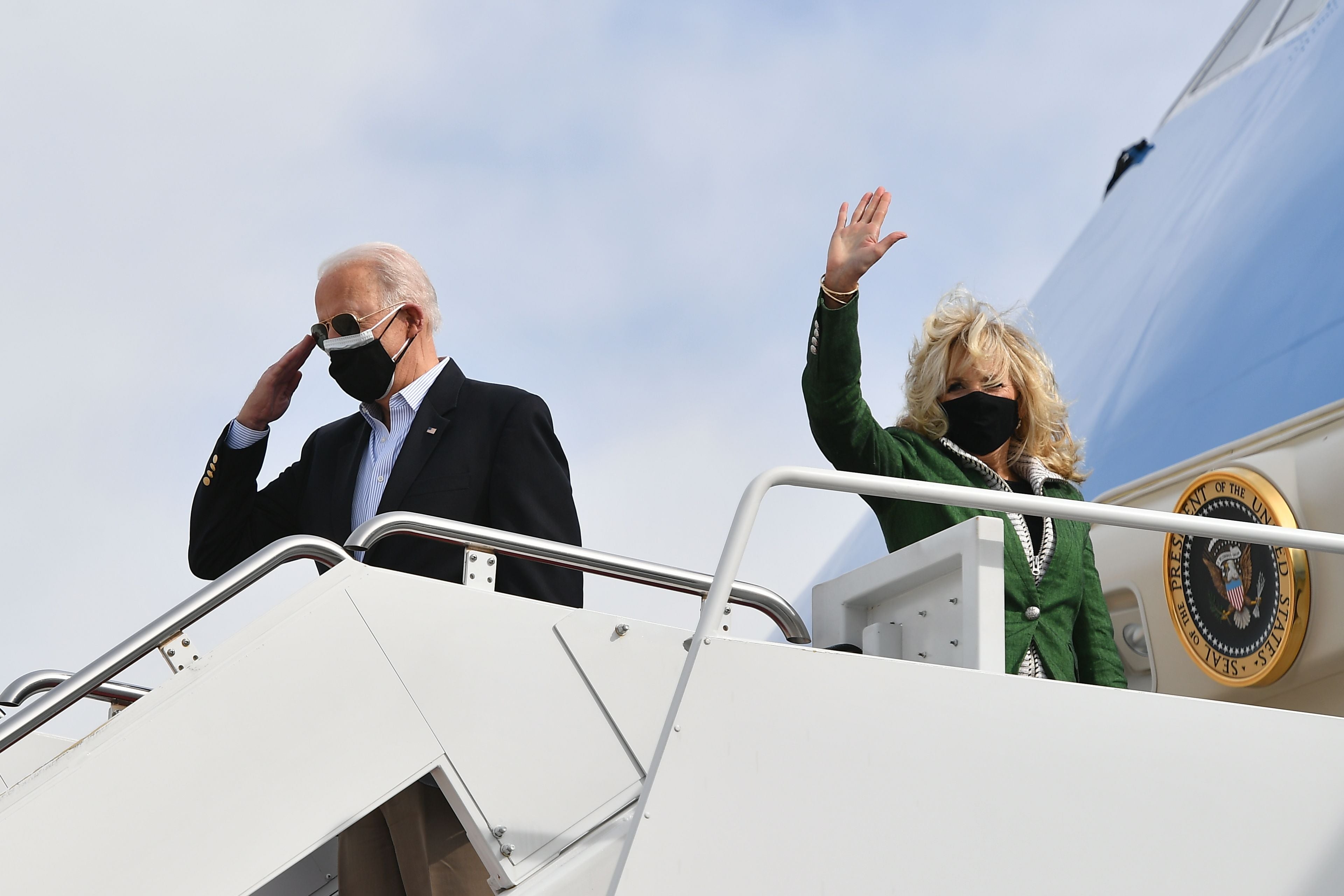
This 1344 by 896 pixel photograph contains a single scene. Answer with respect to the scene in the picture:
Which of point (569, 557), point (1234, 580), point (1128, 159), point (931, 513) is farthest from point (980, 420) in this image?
point (1128, 159)

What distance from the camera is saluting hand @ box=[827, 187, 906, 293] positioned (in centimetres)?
356

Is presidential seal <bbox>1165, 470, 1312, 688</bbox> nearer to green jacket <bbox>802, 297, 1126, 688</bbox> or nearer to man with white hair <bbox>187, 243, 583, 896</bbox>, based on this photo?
green jacket <bbox>802, 297, 1126, 688</bbox>

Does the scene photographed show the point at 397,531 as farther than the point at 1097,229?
No

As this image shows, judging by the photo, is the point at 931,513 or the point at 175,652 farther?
the point at 931,513

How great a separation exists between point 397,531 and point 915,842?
1.48 m

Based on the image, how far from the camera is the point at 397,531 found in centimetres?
319

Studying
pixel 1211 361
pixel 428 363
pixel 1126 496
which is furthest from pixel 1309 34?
pixel 428 363

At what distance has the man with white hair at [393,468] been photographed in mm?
3529

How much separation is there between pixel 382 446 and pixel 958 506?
1.95 metres

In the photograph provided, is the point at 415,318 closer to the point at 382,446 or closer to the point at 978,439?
the point at 382,446

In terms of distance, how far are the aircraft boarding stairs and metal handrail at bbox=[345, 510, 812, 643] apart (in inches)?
0.7

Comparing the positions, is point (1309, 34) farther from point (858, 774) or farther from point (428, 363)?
point (858, 774)

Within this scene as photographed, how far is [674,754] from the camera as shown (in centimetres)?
261

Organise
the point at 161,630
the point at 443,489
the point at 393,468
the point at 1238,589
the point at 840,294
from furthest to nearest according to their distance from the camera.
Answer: the point at 1238,589
the point at 393,468
the point at 443,489
the point at 840,294
the point at 161,630
